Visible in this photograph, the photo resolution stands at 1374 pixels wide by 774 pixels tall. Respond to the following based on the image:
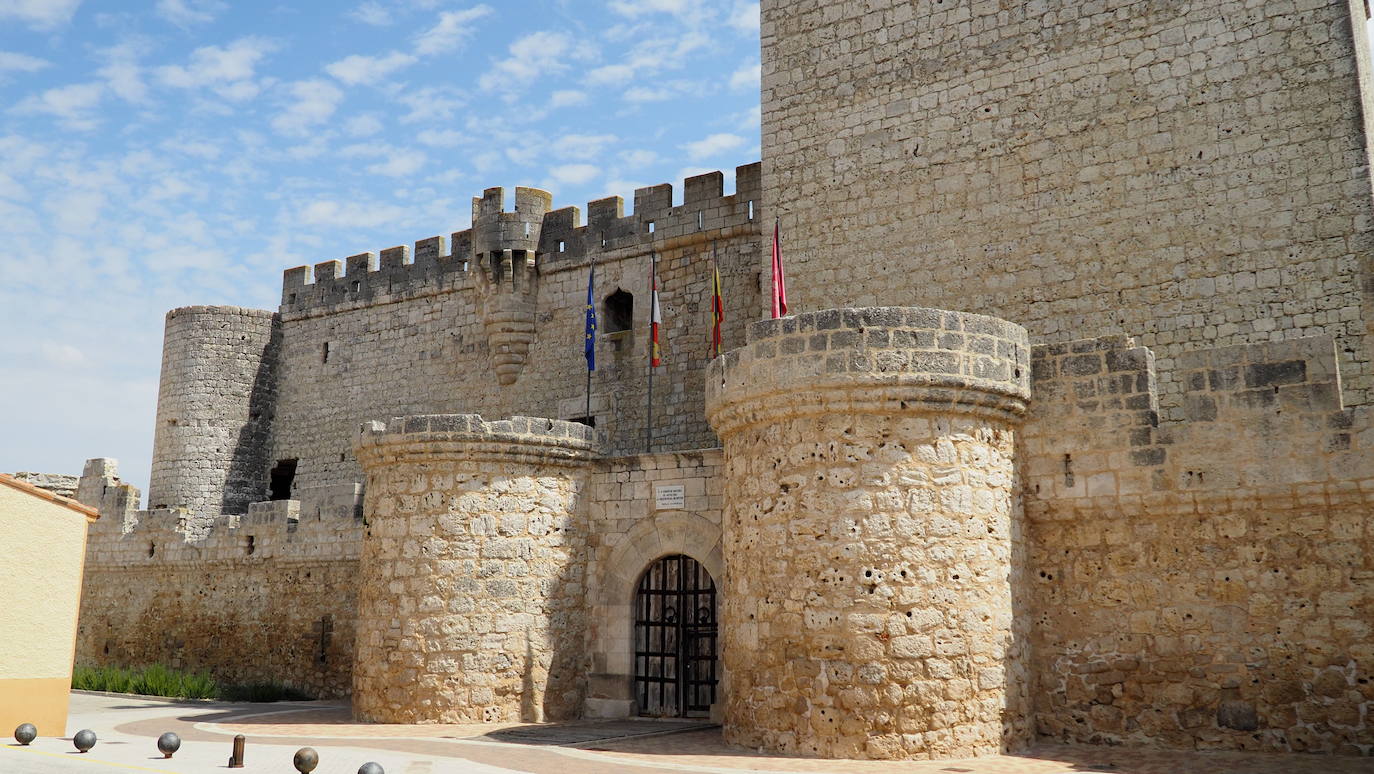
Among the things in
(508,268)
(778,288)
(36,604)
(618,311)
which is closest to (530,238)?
(508,268)

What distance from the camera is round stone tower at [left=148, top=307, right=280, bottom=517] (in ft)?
67.0

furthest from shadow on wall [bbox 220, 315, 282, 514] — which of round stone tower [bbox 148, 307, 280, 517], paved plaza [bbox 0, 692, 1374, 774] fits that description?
paved plaza [bbox 0, 692, 1374, 774]

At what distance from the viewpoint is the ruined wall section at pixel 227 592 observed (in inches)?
549

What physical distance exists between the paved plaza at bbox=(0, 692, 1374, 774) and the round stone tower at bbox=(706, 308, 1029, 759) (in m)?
0.30

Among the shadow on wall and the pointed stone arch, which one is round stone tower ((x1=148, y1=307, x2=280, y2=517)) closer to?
the shadow on wall

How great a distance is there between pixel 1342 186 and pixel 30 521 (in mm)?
11908

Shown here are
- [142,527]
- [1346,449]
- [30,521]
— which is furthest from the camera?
[142,527]

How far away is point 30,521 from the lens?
9.19 m

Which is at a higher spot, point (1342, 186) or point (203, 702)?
point (1342, 186)

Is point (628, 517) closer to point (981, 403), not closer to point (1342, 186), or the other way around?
point (981, 403)

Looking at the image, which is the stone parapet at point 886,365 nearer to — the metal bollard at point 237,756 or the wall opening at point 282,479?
the metal bollard at point 237,756

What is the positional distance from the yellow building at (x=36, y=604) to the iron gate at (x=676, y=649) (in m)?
4.87

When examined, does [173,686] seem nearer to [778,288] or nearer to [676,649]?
[676,649]

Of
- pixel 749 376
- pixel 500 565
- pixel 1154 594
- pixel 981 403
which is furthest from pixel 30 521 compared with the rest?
pixel 1154 594
